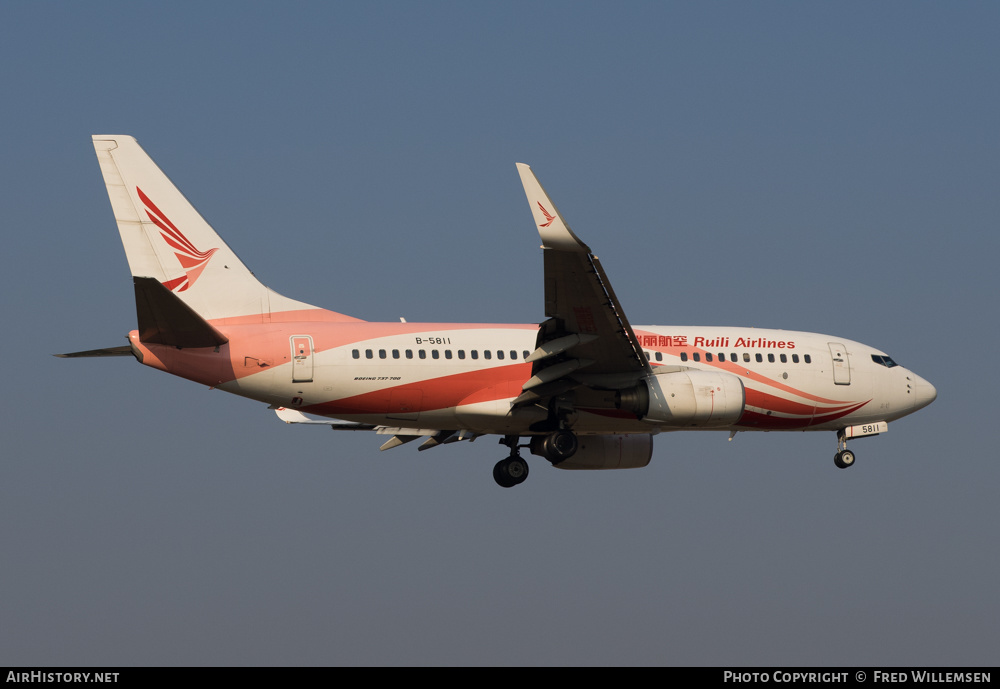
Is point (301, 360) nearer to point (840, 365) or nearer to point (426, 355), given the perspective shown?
point (426, 355)

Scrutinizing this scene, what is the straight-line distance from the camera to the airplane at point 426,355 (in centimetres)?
3031

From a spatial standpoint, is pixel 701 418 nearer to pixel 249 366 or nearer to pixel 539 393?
pixel 539 393

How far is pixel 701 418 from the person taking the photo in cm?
3256

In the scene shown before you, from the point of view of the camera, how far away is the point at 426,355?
1275 inches

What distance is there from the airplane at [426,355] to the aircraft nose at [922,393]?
4.83 meters

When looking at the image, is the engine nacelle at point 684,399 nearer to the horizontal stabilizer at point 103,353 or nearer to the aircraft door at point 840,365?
the aircraft door at point 840,365

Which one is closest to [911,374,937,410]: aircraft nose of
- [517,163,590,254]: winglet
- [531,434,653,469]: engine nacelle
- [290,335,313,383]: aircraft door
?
[531,434,653,469]: engine nacelle

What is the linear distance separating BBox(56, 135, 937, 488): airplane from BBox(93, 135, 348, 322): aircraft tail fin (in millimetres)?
35

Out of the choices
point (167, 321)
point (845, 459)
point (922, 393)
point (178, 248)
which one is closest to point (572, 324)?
point (167, 321)

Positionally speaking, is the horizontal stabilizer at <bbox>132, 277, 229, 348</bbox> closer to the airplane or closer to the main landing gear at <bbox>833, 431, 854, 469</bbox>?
the airplane

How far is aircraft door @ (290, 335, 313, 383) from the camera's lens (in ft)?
102

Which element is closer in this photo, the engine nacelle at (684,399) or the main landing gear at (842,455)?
the engine nacelle at (684,399)

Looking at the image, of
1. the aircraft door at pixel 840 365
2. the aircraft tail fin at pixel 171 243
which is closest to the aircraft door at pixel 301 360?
the aircraft tail fin at pixel 171 243
